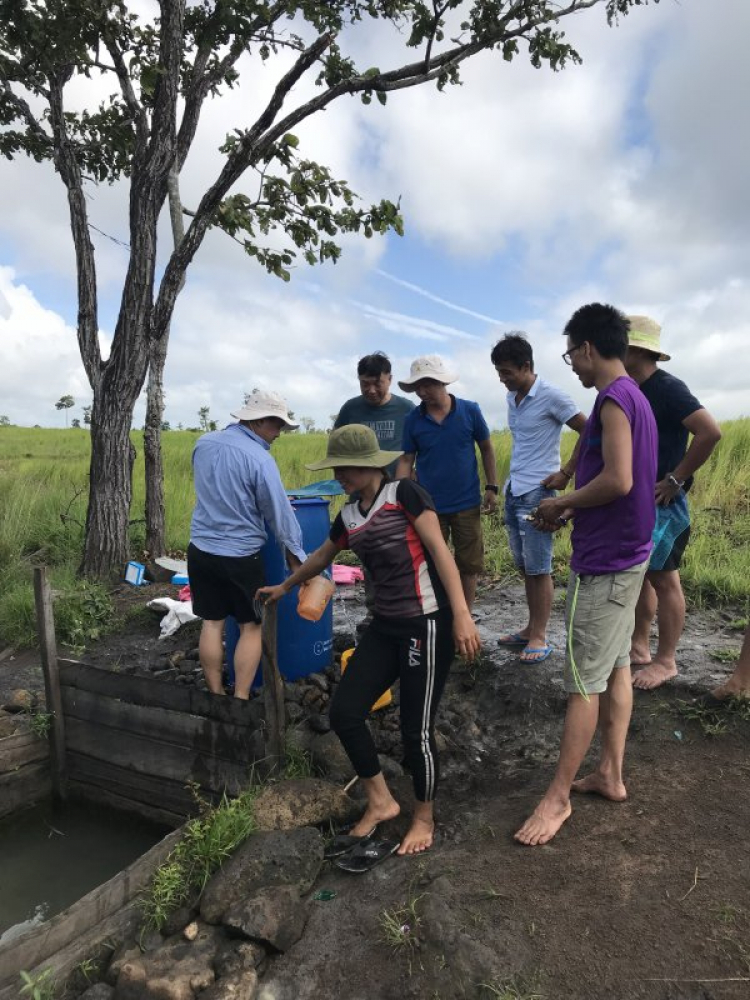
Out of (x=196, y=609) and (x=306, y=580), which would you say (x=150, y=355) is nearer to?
(x=196, y=609)

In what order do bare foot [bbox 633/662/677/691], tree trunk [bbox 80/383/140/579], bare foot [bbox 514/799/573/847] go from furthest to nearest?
1. tree trunk [bbox 80/383/140/579]
2. bare foot [bbox 633/662/677/691]
3. bare foot [bbox 514/799/573/847]

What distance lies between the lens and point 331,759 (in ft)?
11.8

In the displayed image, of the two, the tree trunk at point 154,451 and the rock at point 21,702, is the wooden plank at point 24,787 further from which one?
the tree trunk at point 154,451

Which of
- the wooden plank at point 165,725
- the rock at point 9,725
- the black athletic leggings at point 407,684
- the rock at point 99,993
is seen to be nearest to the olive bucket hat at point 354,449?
the black athletic leggings at point 407,684

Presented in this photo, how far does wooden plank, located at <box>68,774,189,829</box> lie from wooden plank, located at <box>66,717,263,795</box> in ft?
0.81

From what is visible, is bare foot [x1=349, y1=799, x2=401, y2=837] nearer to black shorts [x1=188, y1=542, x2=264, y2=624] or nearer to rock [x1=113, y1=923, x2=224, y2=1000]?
rock [x1=113, y1=923, x2=224, y2=1000]

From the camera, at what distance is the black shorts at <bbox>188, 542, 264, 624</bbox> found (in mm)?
3752

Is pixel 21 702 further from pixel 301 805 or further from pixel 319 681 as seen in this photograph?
pixel 301 805

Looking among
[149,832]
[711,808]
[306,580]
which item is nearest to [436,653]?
[306,580]

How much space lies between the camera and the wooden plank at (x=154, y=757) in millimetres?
3648

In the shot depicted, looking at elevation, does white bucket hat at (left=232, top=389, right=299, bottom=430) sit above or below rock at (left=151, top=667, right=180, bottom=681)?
above

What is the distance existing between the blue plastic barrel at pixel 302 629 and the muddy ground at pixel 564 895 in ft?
3.67

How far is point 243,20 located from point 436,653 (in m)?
6.26

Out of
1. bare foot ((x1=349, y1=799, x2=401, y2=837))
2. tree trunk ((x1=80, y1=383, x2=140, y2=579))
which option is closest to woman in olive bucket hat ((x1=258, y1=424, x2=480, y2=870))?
bare foot ((x1=349, y1=799, x2=401, y2=837))
